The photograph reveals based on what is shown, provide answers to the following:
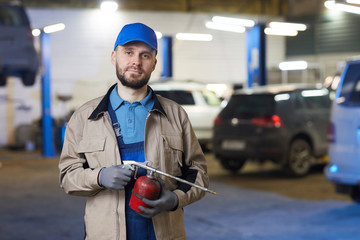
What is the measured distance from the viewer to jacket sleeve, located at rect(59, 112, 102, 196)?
2.68 meters

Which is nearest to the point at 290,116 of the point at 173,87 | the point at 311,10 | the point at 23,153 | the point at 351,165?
the point at 351,165

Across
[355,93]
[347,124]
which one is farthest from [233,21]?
[347,124]

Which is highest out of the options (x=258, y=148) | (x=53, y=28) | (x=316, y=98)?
(x=53, y=28)

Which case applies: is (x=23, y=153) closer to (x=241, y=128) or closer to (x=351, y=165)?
(x=241, y=128)

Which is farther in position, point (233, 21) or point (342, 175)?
point (233, 21)

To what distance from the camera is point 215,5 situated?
23.0 metres

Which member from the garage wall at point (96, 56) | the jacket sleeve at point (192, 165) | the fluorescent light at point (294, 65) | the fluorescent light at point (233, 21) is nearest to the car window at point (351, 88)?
the jacket sleeve at point (192, 165)

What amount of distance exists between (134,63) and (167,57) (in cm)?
1583

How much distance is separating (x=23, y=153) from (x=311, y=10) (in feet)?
41.6

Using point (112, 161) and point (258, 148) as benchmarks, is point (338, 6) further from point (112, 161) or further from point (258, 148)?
point (112, 161)

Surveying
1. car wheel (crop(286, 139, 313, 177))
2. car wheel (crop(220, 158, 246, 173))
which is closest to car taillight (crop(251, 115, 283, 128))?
car wheel (crop(286, 139, 313, 177))

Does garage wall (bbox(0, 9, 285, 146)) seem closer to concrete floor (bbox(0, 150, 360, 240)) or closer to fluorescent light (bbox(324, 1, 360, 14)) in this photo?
fluorescent light (bbox(324, 1, 360, 14))

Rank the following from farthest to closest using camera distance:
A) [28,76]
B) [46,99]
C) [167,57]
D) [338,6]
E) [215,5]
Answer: [215,5]
[167,57]
[46,99]
[28,76]
[338,6]

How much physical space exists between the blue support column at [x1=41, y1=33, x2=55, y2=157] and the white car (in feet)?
11.1
